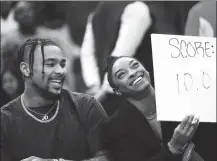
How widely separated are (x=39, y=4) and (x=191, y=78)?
50 cm

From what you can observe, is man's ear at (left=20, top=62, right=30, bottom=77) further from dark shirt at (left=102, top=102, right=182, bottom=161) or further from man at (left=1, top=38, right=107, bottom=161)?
dark shirt at (left=102, top=102, right=182, bottom=161)

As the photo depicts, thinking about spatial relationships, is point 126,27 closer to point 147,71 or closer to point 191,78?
point 147,71

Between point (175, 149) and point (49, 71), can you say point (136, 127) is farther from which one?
point (49, 71)

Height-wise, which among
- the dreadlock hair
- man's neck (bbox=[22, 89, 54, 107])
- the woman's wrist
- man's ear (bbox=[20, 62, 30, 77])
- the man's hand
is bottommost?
the woman's wrist

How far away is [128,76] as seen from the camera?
40.1 inches

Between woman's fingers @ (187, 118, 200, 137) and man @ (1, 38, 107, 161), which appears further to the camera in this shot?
woman's fingers @ (187, 118, 200, 137)

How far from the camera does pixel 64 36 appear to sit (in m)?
1.01

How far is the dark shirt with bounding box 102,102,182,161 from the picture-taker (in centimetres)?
100

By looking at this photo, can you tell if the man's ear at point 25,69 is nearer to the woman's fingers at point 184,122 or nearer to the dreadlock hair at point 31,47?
the dreadlock hair at point 31,47

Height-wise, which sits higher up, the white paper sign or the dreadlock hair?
the dreadlock hair

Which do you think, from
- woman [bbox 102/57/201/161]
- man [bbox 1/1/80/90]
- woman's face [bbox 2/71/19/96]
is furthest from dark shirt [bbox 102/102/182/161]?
woman's face [bbox 2/71/19/96]

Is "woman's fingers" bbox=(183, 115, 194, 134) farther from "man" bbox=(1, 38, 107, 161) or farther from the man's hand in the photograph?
"man" bbox=(1, 38, 107, 161)

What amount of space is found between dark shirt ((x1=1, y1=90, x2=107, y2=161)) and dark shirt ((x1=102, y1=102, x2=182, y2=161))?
33 mm

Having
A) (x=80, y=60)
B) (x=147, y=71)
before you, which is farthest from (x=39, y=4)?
(x=147, y=71)
